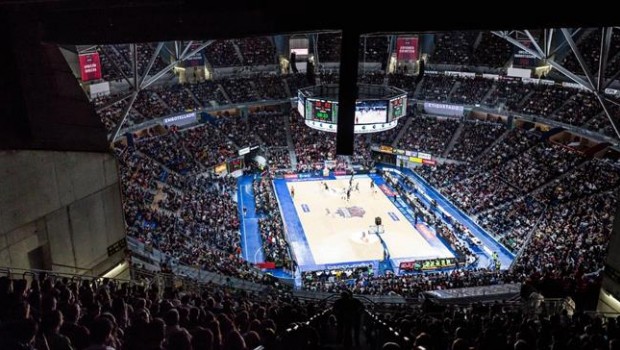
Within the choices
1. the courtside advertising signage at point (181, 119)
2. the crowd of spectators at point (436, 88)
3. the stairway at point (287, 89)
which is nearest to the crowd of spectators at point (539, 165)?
the crowd of spectators at point (436, 88)

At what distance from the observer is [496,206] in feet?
97.7

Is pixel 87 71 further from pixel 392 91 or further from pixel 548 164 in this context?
pixel 548 164

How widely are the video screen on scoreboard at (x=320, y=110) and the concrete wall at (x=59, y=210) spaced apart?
13.9 m

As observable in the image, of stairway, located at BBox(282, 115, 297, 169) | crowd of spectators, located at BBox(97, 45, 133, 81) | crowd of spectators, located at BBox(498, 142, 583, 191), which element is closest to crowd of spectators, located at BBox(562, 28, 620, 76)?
crowd of spectators, located at BBox(498, 142, 583, 191)

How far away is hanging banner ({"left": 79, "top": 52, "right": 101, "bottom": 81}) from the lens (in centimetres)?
3038

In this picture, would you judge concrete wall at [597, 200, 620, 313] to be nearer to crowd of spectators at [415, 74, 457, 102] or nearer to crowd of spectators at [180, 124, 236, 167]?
crowd of spectators at [180, 124, 236, 167]

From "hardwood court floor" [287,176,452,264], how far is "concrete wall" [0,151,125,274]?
43.1 ft

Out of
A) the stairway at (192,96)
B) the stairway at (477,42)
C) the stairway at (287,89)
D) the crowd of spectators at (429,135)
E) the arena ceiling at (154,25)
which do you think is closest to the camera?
the arena ceiling at (154,25)

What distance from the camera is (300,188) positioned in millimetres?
37500

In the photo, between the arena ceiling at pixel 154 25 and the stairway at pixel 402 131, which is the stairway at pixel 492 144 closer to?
the stairway at pixel 402 131

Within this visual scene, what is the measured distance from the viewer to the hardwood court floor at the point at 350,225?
26.3 meters

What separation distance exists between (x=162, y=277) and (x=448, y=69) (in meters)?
40.5

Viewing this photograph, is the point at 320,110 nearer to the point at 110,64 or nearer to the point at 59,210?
the point at 59,210

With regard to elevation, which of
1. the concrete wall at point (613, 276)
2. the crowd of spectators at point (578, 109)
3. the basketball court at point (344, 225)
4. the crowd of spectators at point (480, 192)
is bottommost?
the basketball court at point (344, 225)
